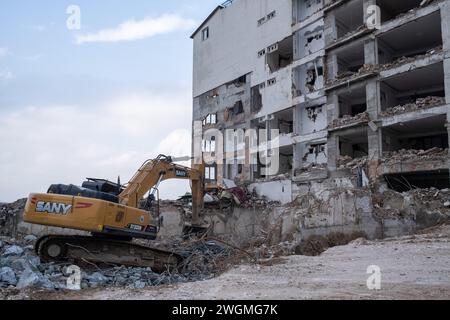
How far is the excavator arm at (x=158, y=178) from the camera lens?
12484mm

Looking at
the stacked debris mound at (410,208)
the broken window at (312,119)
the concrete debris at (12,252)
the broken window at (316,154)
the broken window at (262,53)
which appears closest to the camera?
the concrete debris at (12,252)

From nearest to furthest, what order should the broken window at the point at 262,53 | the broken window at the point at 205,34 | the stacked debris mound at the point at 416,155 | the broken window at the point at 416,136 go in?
the stacked debris mound at the point at 416,155, the broken window at the point at 416,136, the broken window at the point at 262,53, the broken window at the point at 205,34

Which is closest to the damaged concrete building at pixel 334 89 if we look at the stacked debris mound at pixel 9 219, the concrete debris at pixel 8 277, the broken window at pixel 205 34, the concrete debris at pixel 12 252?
the broken window at pixel 205 34

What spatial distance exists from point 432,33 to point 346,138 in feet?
25.4

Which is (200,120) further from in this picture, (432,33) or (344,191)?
(344,191)

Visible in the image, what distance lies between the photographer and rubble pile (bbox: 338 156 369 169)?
24786 millimetres

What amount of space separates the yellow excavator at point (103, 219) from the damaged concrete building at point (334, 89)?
46.5 ft

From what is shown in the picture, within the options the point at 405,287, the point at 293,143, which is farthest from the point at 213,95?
the point at 405,287

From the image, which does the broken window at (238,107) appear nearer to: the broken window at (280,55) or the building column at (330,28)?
the broken window at (280,55)

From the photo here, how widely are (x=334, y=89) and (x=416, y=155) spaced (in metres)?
7.65

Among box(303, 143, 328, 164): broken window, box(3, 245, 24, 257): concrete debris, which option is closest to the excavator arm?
box(3, 245, 24, 257): concrete debris

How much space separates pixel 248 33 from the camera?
36031 millimetres

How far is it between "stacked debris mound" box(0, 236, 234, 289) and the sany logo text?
1.23 metres

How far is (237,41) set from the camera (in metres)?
37.2
